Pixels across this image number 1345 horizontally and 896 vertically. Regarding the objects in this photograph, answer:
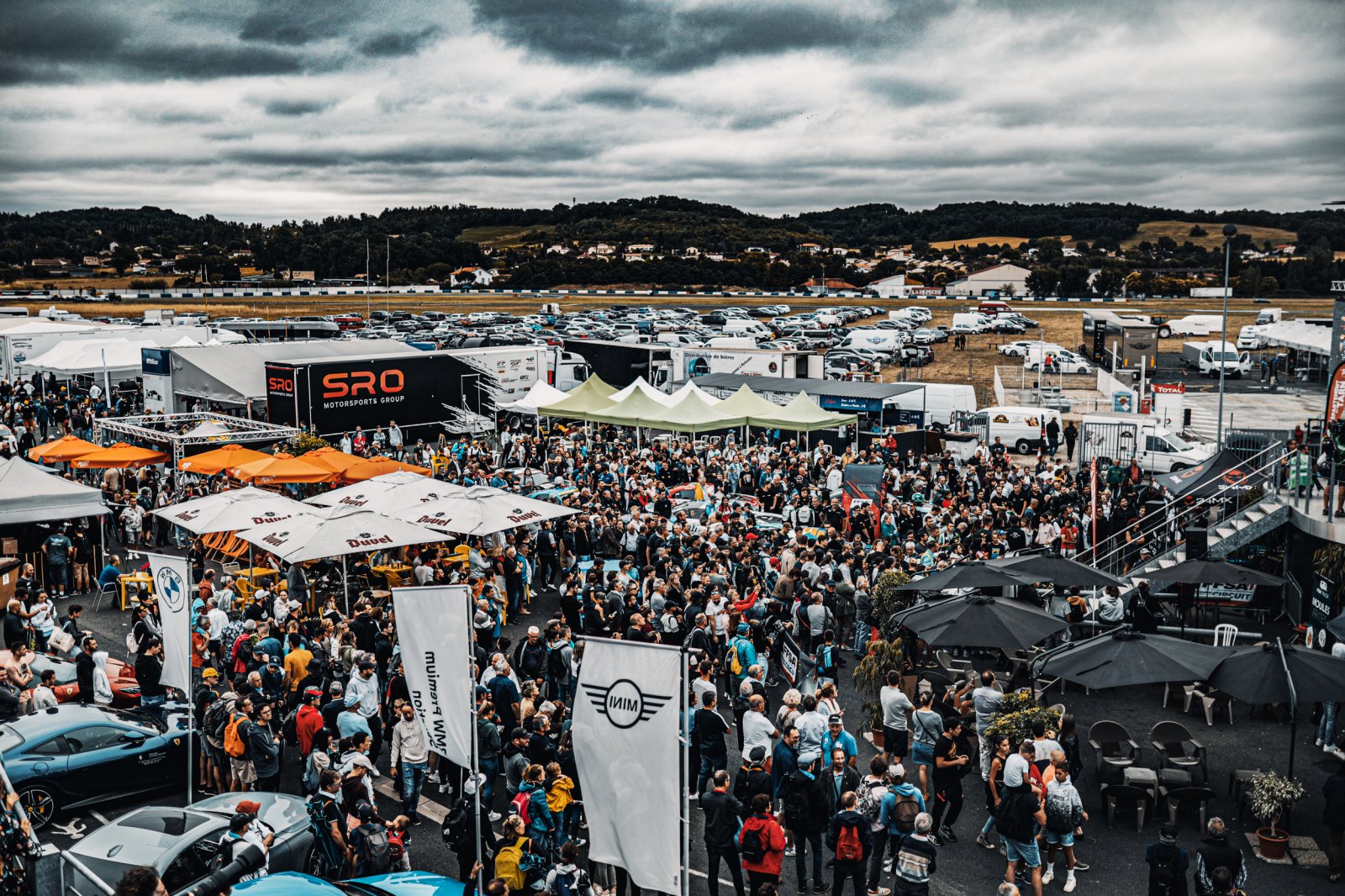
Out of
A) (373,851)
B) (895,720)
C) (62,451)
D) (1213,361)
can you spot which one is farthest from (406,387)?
(1213,361)

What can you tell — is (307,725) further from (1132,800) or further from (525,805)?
(1132,800)

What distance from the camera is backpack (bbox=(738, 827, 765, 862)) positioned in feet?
24.9

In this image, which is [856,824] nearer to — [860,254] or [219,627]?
[219,627]

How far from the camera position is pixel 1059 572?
1397cm

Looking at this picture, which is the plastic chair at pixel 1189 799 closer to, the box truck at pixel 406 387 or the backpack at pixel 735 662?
the backpack at pixel 735 662

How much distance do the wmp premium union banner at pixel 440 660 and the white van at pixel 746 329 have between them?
5190 cm

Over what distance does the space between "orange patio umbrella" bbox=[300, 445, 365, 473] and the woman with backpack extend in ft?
46.7

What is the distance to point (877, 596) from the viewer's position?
1382 cm

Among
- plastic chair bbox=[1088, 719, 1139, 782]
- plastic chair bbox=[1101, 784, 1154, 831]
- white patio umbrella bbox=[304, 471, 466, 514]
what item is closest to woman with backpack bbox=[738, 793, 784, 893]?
plastic chair bbox=[1101, 784, 1154, 831]

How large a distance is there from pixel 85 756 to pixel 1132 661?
10163 mm

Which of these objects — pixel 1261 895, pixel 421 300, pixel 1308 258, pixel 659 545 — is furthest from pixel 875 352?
pixel 1308 258

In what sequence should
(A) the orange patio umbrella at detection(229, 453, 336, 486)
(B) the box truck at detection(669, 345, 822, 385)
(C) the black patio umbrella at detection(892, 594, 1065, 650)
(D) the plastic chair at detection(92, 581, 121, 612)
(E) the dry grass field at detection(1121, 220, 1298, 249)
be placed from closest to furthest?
(C) the black patio umbrella at detection(892, 594, 1065, 650), (D) the plastic chair at detection(92, 581, 121, 612), (A) the orange patio umbrella at detection(229, 453, 336, 486), (B) the box truck at detection(669, 345, 822, 385), (E) the dry grass field at detection(1121, 220, 1298, 249)

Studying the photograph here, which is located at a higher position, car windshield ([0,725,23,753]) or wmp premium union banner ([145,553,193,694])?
wmp premium union banner ([145,553,193,694])

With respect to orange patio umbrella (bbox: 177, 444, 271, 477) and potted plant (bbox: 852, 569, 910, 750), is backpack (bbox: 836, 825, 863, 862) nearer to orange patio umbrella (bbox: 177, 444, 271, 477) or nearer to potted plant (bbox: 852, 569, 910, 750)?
potted plant (bbox: 852, 569, 910, 750)
